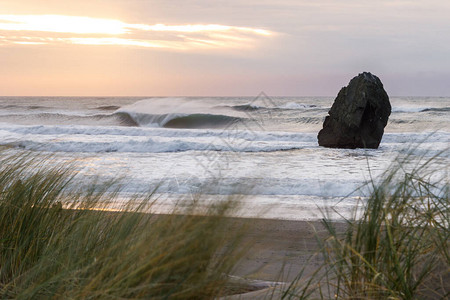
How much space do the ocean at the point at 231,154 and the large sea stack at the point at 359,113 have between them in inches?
20.5

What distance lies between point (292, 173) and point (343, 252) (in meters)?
7.78

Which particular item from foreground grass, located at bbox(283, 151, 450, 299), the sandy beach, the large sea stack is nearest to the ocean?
foreground grass, located at bbox(283, 151, 450, 299)

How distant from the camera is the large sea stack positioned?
50.1ft

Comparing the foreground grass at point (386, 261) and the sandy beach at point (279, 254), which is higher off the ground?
the foreground grass at point (386, 261)

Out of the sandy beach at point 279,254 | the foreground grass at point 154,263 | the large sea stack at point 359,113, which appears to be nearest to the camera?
the foreground grass at point 154,263

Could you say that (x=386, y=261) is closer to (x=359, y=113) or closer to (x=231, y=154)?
(x=231, y=154)

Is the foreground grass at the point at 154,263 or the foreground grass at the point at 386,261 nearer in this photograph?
the foreground grass at the point at 154,263

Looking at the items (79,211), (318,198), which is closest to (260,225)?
(318,198)

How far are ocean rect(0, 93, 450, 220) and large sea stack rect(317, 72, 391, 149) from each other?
521mm

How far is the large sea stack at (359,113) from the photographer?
15.3m

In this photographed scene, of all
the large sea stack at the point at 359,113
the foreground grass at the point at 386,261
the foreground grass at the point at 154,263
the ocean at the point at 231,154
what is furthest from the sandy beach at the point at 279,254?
the large sea stack at the point at 359,113

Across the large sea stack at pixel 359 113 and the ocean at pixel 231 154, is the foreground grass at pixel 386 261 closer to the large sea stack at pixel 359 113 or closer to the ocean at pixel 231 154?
the ocean at pixel 231 154

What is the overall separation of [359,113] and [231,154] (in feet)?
37.5

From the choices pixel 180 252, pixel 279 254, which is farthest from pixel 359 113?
pixel 180 252
